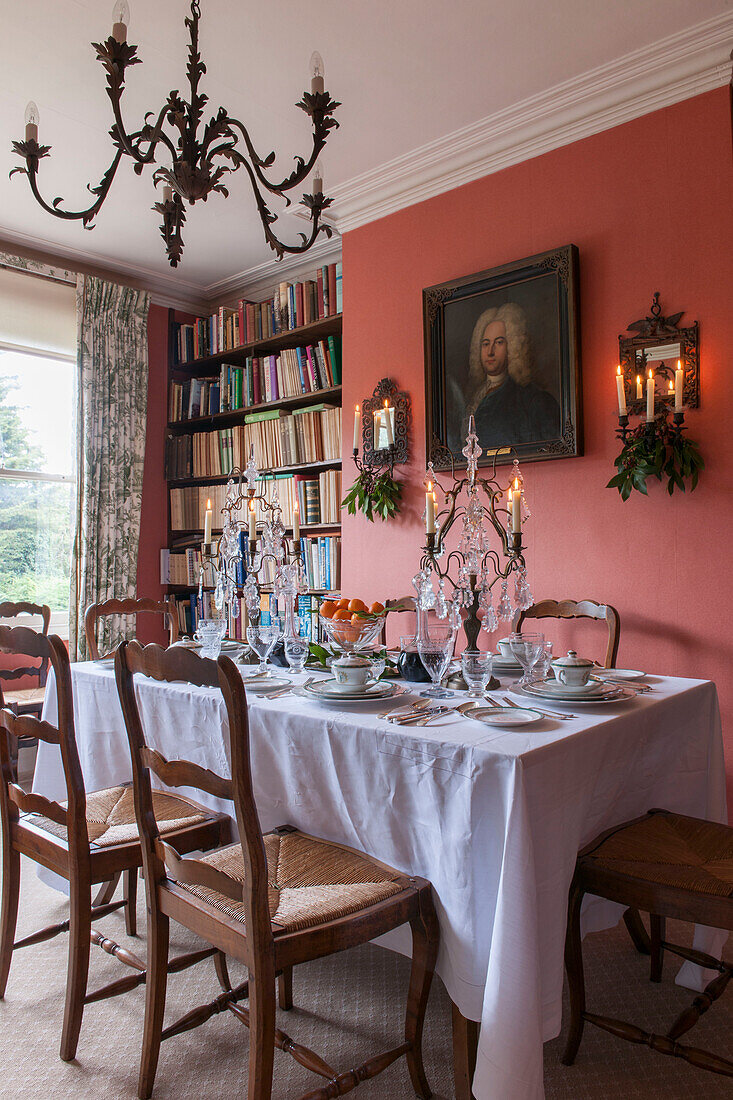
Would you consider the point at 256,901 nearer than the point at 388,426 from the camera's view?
Yes

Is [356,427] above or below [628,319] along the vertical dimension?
below

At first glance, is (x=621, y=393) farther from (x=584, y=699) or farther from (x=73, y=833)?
(x=73, y=833)

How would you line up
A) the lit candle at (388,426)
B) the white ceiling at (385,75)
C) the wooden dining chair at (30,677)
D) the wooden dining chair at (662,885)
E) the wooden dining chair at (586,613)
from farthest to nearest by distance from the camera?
1. the lit candle at (388,426)
2. the wooden dining chair at (30,677)
3. the white ceiling at (385,75)
4. the wooden dining chair at (586,613)
5. the wooden dining chair at (662,885)

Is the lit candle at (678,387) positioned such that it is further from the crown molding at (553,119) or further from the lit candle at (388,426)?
the lit candle at (388,426)

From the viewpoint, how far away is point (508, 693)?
192 centimetres

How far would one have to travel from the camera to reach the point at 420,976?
150 cm

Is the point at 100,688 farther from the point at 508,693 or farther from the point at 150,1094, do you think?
the point at 508,693

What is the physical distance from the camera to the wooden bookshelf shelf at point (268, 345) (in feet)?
13.8

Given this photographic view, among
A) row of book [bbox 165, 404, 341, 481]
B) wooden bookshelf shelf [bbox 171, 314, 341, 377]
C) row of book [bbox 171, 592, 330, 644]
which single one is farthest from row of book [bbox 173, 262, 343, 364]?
row of book [bbox 171, 592, 330, 644]

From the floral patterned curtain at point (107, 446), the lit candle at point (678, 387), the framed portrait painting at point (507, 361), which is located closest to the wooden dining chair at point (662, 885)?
the lit candle at point (678, 387)

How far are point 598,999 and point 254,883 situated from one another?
1.10m

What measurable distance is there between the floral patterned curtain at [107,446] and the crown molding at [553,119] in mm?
1644

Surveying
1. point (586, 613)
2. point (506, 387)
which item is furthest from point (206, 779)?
point (506, 387)

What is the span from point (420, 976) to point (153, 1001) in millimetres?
564
